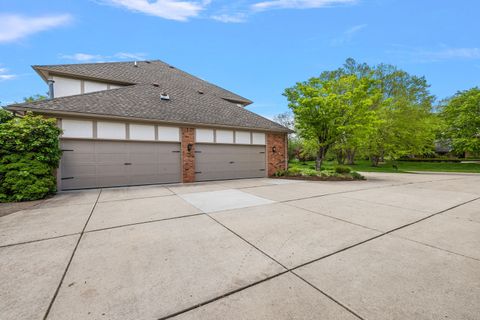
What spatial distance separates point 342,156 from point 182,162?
81.4 ft

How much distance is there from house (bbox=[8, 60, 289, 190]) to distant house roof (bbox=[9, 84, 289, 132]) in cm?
3

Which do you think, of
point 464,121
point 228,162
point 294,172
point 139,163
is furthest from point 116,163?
point 464,121

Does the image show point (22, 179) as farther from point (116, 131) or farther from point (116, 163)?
point (116, 131)

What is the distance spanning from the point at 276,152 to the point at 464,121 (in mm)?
23787

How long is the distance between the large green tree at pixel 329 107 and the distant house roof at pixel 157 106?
1653 mm

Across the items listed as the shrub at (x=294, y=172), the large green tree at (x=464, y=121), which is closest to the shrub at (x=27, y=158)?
the shrub at (x=294, y=172)

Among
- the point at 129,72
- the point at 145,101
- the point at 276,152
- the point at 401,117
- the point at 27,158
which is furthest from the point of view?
the point at 401,117

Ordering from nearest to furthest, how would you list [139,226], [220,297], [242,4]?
[220,297] → [139,226] → [242,4]

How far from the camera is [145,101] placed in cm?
924

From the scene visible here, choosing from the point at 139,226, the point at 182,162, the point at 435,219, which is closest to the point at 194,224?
the point at 139,226

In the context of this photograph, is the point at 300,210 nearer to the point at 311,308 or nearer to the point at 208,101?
the point at 311,308

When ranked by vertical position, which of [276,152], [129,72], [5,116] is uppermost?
[129,72]

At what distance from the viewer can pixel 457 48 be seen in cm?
2258

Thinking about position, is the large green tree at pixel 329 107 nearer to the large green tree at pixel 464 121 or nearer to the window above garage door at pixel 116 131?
the window above garage door at pixel 116 131
